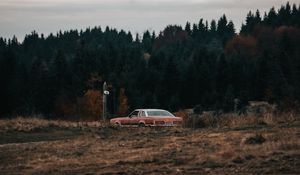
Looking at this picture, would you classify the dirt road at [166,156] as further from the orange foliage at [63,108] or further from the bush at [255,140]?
the orange foliage at [63,108]

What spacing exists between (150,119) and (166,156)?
1714 cm

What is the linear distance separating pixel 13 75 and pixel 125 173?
342ft

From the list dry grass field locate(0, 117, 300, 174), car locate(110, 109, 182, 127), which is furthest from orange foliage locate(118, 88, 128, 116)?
dry grass field locate(0, 117, 300, 174)

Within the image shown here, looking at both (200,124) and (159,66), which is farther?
(159,66)

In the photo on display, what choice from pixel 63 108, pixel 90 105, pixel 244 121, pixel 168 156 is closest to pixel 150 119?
pixel 244 121

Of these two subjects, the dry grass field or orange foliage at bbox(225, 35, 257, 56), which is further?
orange foliage at bbox(225, 35, 257, 56)

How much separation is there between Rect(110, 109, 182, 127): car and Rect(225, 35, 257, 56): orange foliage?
132562mm

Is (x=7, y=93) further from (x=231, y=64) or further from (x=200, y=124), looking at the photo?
(x=200, y=124)

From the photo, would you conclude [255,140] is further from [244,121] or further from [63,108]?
[63,108]

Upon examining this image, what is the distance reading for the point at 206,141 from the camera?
16984 mm

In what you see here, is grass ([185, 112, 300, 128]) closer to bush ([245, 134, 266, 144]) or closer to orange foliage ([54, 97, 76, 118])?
bush ([245, 134, 266, 144])

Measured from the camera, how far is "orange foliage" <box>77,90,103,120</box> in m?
113

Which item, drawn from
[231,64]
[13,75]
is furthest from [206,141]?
[231,64]

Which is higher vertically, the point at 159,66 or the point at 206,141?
the point at 159,66
